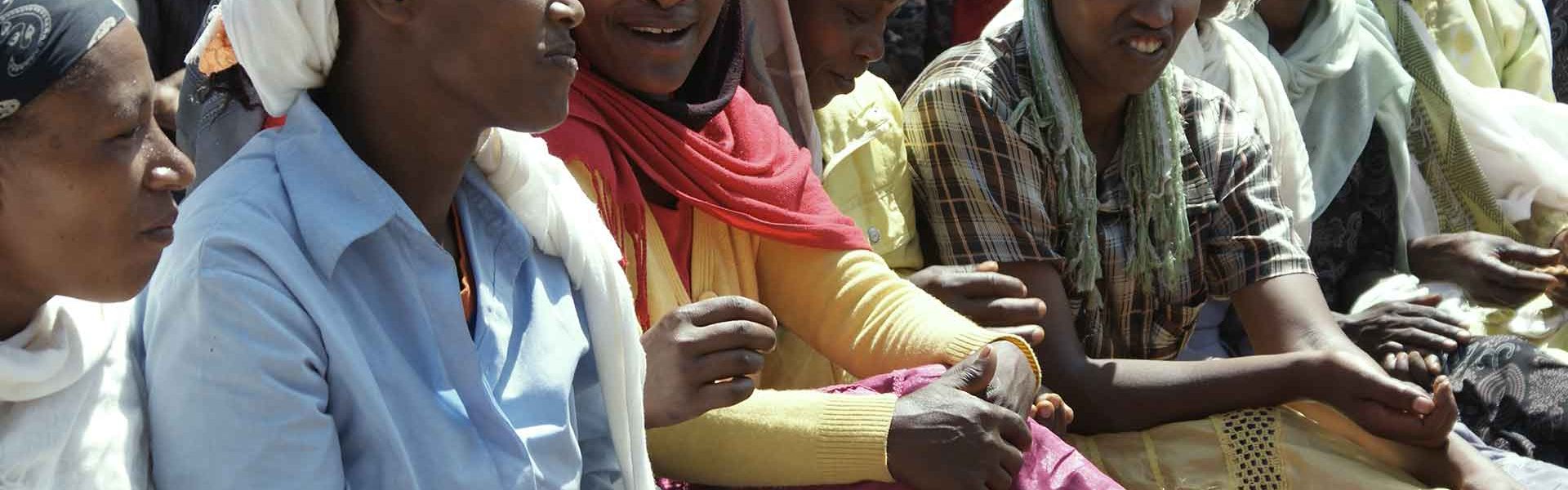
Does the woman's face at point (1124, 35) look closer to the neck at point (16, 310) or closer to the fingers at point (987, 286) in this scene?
the fingers at point (987, 286)

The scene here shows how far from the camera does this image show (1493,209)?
523cm

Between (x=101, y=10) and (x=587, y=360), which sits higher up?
(x=101, y=10)

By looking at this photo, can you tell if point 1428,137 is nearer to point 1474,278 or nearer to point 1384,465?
point 1474,278

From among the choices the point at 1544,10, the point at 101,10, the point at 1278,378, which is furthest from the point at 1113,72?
the point at 1544,10

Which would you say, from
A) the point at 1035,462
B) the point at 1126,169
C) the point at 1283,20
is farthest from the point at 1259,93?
the point at 1035,462

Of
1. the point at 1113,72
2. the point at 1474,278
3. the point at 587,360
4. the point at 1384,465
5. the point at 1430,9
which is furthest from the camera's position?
the point at 1430,9

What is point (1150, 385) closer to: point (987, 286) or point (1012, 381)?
point (987, 286)

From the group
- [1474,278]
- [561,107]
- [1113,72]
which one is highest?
[561,107]

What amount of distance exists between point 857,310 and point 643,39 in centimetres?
61

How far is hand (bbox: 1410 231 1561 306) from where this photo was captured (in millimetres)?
4801

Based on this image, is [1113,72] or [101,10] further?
[1113,72]

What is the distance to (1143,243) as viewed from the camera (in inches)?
150

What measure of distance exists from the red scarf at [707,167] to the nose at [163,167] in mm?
944

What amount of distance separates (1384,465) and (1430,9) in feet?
8.36
